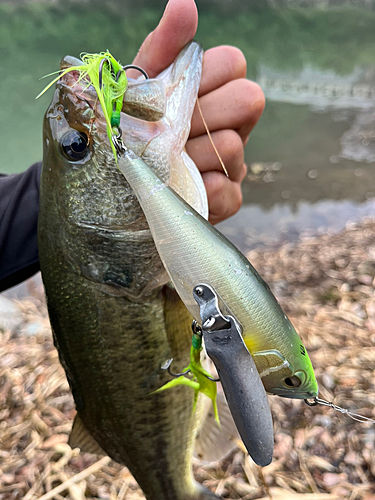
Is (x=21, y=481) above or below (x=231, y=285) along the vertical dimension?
below

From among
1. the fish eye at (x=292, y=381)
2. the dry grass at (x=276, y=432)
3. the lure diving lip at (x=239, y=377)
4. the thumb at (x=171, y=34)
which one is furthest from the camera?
the dry grass at (x=276, y=432)

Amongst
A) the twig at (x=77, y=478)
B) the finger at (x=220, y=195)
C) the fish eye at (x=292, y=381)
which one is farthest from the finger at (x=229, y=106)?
the twig at (x=77, y=478)

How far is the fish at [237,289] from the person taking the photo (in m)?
0.97

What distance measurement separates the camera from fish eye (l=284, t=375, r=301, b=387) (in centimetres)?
101

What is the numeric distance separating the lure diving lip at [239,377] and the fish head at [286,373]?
2.7 inches

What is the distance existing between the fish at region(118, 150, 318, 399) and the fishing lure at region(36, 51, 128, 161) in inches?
13.9

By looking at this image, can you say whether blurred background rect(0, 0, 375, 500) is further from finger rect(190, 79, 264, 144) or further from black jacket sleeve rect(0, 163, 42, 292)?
finger rect(190, 79, 264, 144)

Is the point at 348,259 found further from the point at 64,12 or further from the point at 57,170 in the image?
the point at 64,12

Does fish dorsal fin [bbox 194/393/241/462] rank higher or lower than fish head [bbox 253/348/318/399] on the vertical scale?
lower

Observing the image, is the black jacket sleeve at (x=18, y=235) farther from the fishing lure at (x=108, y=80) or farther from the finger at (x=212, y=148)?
the fishing lure at (x=108, y=80)

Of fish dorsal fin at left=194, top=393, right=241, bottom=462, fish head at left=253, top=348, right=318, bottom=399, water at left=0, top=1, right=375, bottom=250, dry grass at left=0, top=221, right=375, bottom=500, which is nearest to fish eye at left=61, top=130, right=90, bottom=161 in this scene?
fish head at left=253, top=348, right=318, bottom=399

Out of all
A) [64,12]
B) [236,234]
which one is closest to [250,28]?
[64,12]

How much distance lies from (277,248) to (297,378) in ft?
17.7

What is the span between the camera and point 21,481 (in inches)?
101
